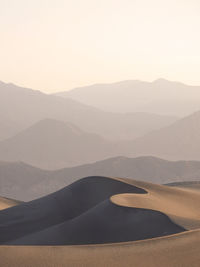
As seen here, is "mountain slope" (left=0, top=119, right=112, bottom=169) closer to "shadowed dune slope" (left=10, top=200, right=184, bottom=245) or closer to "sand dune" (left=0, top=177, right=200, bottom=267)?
"sand dune" (left=0, top=177, right=200, bottom=267)

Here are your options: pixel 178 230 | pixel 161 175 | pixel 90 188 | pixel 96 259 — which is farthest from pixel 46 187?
pixel 96 259

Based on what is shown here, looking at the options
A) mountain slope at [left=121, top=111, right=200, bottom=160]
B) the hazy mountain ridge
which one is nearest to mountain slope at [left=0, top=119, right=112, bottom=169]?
mountain slope at [left=121, top=111, right=200, bottom=160]

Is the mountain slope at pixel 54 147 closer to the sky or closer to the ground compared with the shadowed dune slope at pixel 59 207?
closer to the sky

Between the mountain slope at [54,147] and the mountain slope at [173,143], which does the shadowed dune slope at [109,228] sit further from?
the mountain slope at [173,143]

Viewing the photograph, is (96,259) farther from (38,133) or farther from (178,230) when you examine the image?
(38,133)

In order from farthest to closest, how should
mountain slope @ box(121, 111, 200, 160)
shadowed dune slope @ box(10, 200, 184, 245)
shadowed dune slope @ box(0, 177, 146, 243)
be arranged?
1. mountain slope @ box(121, 111, 200, 160)
2. shadowed dune slope @ box(0, 177, 146, 243)
3. shadowed dune slope @ box(10, 200, 184, 245)

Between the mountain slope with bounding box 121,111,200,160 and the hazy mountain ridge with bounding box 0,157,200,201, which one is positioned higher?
the mountain slope with bounding box 121,111,200,160

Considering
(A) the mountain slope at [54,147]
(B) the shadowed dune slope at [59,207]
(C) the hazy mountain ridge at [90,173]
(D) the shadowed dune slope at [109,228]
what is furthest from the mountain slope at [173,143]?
(D) the shadowed dune slope at [109,228]
